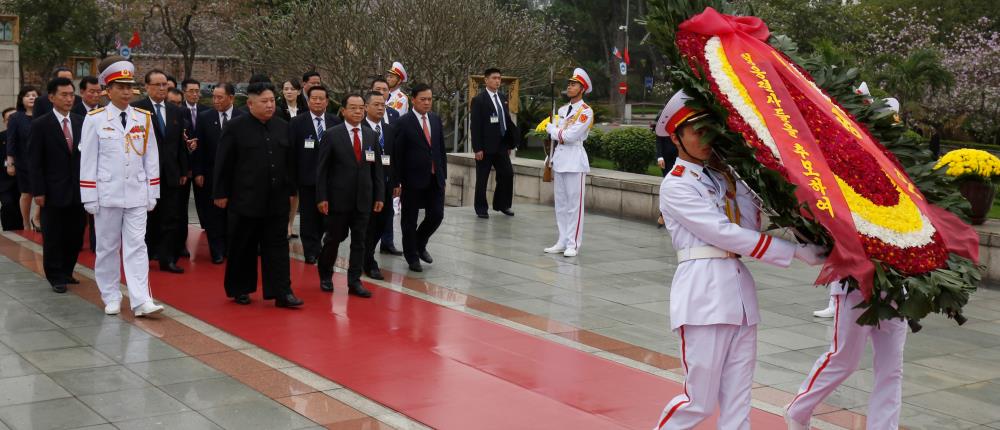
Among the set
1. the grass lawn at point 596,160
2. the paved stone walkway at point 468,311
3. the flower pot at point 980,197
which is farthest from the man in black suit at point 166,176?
the grass lawn at point 596,160

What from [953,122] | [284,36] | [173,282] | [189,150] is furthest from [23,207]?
[953,122]

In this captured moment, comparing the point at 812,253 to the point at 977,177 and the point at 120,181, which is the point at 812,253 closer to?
the point at 120,181

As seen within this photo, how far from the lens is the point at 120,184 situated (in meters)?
8.15

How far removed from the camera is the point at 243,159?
28.2ft

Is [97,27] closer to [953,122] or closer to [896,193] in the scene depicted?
[953,122]

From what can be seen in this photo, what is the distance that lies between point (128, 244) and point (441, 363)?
275 centimetres

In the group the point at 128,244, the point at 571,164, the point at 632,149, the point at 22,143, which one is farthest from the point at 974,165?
the point at 22,143

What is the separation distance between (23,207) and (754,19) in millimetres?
10071

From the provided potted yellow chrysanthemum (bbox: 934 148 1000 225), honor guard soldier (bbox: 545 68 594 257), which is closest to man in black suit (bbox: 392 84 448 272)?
honor guard soldier (bbox: 545 68 594 257)

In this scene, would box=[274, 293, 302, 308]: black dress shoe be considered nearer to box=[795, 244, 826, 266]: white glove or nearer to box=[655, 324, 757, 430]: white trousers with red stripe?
box=[655, 324, 757, 430]: white trousers with red stripe

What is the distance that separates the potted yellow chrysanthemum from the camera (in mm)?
10922

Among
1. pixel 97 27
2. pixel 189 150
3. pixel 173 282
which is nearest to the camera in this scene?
pixel 173 282

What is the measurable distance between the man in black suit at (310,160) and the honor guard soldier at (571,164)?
7.85ft

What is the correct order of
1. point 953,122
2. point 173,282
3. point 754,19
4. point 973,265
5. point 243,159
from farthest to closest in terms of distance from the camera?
1. point 953,122
2. point 173,282
3. point 243,159
4. point 754,19
5. point 973,265
